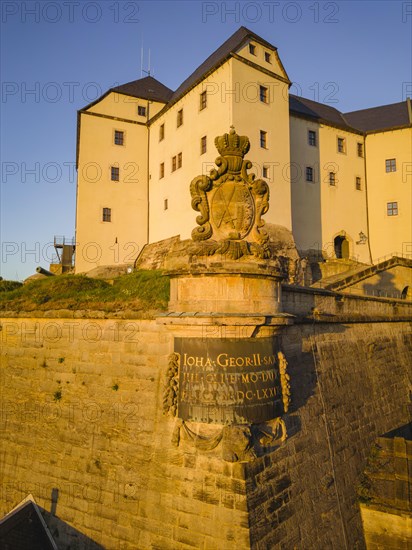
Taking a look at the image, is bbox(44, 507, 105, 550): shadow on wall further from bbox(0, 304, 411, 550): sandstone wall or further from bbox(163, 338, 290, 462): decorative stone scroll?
bbox(163, 338, 290, 462): decorative stone scroll

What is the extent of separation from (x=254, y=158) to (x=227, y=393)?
18.4m

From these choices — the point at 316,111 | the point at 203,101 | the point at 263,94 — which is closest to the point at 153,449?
the point at 203,101

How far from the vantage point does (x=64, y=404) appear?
34.8 feet

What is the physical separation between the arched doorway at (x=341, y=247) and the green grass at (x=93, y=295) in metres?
22.8

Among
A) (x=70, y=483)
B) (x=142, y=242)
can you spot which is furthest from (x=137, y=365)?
(x=142, y=242)

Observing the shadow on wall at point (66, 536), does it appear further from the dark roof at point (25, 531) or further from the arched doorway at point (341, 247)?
the arched doorway at point (341, 247)

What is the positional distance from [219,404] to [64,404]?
5.68m

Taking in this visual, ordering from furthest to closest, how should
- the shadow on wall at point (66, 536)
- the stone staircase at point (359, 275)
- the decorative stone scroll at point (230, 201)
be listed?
1. the stone staircase at point (359, 275)
2. the shadow on wall at point (66, 536)
3. the decorative stone scroll at point (230, 201)

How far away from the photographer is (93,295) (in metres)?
12.3

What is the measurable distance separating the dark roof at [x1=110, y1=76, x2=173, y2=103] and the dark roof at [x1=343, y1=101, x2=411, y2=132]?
18298 millimetres

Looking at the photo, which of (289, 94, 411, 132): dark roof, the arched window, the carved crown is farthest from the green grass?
(289, 94, 411, 132): dark roof

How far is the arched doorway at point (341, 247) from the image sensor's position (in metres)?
31.7

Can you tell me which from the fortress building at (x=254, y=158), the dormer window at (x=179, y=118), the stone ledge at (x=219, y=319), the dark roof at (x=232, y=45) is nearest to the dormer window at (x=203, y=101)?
the fortress building at (x=254, y=158)

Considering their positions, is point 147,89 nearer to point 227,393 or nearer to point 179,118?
point 179,118
